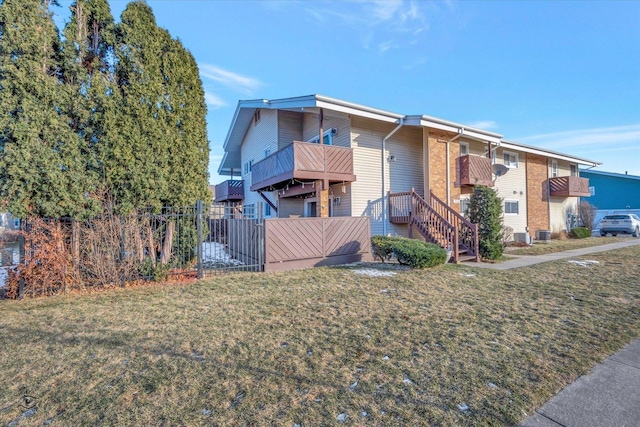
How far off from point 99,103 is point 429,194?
12.1 meters

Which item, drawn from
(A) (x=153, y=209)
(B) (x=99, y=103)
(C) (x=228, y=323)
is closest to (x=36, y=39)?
(B) (x=99, y=103)

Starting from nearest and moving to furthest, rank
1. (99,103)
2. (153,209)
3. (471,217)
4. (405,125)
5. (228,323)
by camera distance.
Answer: (228,323), (99,103), (153,209), (471,217), (405,125)

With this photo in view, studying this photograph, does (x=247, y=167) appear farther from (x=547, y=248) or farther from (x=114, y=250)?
(x=547, y=248)

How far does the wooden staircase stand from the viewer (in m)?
10.7

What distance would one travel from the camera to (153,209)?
7816mm

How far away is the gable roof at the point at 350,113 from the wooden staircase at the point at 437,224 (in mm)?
3188

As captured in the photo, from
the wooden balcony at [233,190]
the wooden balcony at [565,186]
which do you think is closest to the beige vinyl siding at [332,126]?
the wooden balcony at [233,190]

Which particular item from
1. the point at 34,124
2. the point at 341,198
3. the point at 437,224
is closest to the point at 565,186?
the point at 437,224

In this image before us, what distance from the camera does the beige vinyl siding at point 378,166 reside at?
1288 centimetres

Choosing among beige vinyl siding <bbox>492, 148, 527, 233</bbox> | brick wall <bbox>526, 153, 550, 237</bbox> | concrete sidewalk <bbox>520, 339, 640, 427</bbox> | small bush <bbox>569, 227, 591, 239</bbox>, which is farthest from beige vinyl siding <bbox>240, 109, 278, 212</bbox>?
small bush <bbox>569, 227, 591, 239</bbox>

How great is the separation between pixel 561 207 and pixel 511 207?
6355 mm

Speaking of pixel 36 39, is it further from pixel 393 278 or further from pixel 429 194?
pixel 429 194

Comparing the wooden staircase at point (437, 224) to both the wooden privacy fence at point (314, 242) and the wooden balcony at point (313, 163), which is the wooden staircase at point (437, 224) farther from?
the wooden balcony at point (313, 163)

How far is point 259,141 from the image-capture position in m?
17.5
